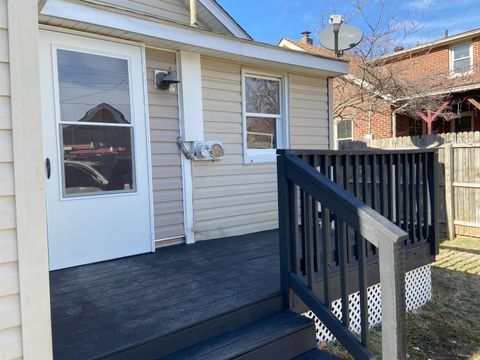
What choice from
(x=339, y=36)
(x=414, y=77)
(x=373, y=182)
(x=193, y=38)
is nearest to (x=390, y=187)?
(x=373, y=182)

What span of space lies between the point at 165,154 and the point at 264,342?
93.8 inches

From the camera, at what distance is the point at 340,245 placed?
2309 mm

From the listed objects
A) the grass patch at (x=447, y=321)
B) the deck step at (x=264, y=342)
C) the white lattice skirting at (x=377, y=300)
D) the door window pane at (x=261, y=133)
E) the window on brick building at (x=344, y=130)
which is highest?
the window on brick building at (x=344, y=130)

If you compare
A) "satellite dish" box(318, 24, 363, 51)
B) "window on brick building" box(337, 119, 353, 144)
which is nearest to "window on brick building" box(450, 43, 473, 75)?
"window on brick building" box(337, 119, 353, 144)

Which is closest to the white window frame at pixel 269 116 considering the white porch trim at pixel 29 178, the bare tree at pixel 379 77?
the white porch trim at pixel 29 178

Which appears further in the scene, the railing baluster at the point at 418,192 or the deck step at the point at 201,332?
the railing baluster at the point at 418,192

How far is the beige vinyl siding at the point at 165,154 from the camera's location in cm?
395

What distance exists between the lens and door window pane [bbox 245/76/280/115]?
16.1 feet

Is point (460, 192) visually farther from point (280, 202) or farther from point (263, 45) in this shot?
point (280, 202)

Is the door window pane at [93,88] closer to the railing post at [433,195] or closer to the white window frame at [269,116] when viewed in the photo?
the white window frame at [269,116]

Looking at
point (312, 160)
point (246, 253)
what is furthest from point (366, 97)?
point (312, 160)

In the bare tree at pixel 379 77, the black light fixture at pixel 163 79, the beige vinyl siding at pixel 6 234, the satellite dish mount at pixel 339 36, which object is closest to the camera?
the beige vinyl siding at pixel 6 234

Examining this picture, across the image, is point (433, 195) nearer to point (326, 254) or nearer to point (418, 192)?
point (418, 192)

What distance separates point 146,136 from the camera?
12.7 feet
